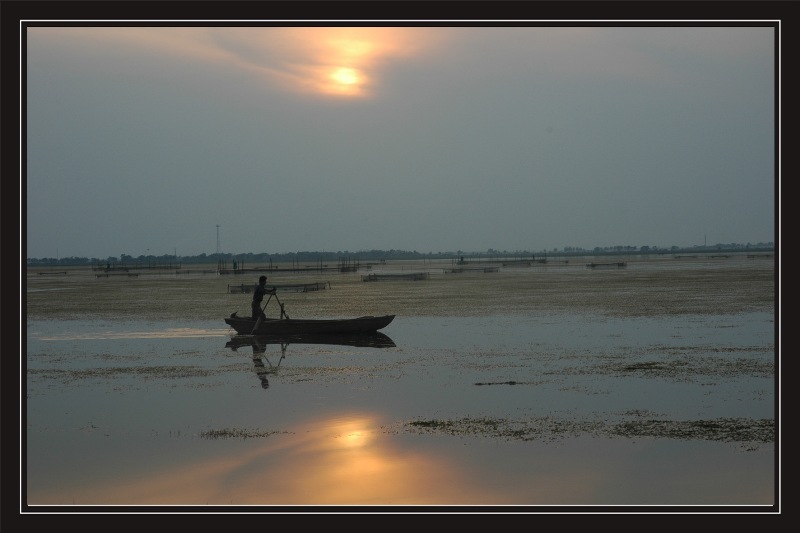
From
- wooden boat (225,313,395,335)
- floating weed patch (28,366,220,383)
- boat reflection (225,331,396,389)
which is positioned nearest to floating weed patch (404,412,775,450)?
floating weed patch (28,366,220,383)

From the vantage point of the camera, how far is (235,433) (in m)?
12.3

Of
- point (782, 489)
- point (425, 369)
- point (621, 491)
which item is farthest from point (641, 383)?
point (782, 489)

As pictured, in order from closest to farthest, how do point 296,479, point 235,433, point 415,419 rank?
point 296,479, point 235,433, point 415,419

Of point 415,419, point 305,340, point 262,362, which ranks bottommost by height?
point 415,419

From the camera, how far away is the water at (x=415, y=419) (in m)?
9.37

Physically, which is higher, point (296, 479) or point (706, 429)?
point (706, 429)

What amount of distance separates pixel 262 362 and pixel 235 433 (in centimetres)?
785

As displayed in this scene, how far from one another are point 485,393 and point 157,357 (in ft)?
32.1

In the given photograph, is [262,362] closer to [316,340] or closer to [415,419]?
[316,340]

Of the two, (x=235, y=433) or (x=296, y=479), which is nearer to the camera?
(x=296, y=479)

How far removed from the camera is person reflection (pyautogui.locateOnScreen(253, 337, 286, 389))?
17530 millimetres

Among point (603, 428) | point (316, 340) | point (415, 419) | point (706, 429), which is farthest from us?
point (316, 340)

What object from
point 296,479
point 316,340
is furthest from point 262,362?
point 296,479

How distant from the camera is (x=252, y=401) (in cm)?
1487
